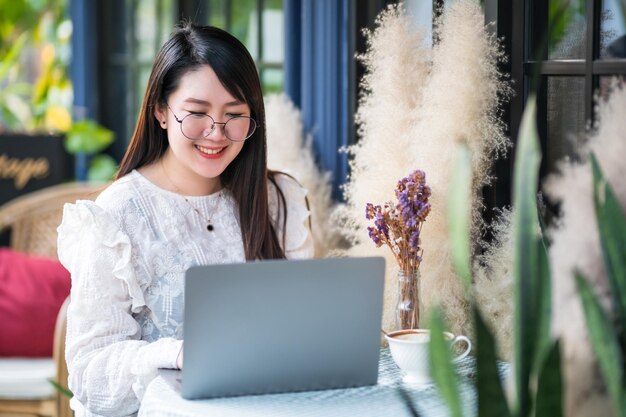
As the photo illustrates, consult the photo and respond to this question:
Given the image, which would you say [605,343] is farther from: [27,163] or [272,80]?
[27,163]

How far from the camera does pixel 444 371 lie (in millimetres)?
998

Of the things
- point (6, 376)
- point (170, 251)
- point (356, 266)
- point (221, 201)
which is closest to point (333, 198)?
point (221, 201)

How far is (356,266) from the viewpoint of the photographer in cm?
153

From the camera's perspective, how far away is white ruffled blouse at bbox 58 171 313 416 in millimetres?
1896

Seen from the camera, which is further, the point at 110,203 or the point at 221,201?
the point at 221,201

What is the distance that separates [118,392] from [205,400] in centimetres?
39

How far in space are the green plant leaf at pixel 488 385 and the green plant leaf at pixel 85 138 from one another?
3791mm

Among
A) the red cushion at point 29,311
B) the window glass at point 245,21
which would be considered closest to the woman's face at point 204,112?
the red cushion at point 29,311

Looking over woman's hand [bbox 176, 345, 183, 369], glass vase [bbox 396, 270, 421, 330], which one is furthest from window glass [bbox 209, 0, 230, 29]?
woman's hand [bbox 176, 345, 183, 369]

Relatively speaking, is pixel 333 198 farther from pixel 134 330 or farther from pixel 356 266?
pixel 356 266

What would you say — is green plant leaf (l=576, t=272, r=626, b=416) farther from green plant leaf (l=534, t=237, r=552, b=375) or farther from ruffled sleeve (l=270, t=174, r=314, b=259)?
ruffled sleeve (l=270, t=174, r=314, b=259)

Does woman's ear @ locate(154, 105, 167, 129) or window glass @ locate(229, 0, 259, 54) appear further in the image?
window glass @ locate(229, 0, 259, 54)

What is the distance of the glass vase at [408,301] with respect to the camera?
1.90m

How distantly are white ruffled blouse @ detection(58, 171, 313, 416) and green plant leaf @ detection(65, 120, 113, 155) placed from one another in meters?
2.47
